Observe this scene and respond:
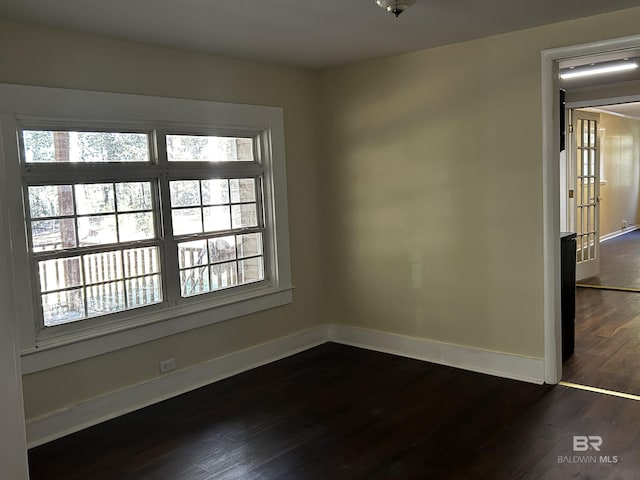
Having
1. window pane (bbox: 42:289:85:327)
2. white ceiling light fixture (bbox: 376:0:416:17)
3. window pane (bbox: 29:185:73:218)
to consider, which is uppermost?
white ceiling light fixture (bbox: 376:0:416:17)

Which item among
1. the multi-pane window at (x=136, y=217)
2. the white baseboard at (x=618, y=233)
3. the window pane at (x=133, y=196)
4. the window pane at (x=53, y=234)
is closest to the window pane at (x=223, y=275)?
the multi-pane window at (x=136, y=217)

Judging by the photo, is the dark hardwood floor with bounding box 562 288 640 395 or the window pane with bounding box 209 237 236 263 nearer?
the dark hardwood floor with bounding box 562 288 640 395

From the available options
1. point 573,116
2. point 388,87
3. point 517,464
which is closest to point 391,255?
point 388,87

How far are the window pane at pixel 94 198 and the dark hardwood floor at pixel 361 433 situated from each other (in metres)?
1.40

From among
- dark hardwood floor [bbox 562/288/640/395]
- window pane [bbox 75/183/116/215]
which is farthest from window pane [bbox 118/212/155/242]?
dark hardwood floor [bbox 562/288/640/395]

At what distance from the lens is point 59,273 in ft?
11.6

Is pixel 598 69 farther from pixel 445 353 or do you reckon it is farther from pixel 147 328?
pixel 147 328

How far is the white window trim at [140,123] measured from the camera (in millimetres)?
3254

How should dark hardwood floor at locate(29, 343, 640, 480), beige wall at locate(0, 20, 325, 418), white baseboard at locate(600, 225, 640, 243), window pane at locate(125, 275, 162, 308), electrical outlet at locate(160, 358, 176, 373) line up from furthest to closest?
white baseboard at locate(600, 225, 640, 243)
electrical outlet at locate(160, 358, 176, 373)
window pane at locate(125, 275, 162, 308)
beige wall at locate(0, 20, 325, 418)
dark hardwood floor at locate(29, 343, 640, 480)

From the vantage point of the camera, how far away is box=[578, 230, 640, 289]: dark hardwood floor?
287 inches

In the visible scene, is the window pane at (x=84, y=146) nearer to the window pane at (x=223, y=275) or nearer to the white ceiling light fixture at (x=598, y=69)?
the window pane at (x=223, y=275)

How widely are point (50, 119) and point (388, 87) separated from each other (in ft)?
8.51

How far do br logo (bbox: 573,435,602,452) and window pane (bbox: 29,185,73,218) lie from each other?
10.9ft

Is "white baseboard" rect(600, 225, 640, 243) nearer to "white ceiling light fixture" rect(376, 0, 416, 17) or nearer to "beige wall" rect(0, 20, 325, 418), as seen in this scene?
"beige wall" rect(0, 20, 325, 418)
